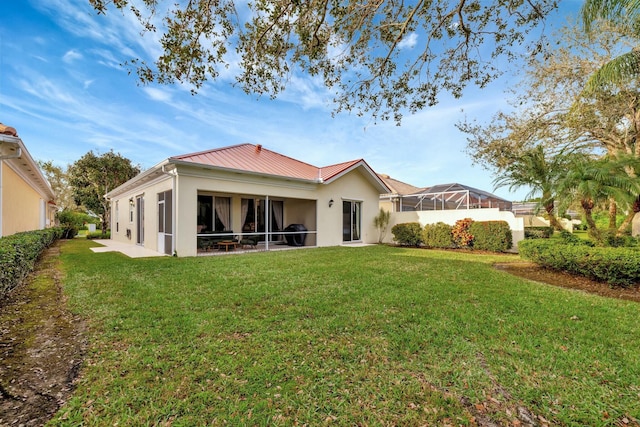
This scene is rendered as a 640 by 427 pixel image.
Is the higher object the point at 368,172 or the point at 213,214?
the point at 368,172

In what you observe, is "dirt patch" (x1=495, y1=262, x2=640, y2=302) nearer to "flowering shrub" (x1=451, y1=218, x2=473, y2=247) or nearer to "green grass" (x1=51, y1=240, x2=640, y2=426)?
"green grass" (x1=51, y1=240, x2=640, y2=426)

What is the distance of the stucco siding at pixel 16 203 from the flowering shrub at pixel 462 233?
17109 mm

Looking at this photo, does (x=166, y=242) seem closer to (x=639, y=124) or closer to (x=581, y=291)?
(x=581, y=291)

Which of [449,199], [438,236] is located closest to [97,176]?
[438,236]

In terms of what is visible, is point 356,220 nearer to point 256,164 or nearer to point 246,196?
point 246,196

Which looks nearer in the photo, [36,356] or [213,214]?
[36,356]

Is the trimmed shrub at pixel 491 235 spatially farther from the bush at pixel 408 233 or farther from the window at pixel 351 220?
the window at pixel 351 220

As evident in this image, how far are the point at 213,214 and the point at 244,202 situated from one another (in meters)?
1.79

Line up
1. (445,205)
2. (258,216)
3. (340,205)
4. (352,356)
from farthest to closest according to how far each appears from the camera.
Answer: (445,205) < (340,205) < (258,216) < (352,356)

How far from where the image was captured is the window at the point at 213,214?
13.8 m

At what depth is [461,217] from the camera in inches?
572

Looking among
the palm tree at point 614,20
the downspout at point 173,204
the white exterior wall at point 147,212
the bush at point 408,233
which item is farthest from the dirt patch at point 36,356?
the bush at point 408,233

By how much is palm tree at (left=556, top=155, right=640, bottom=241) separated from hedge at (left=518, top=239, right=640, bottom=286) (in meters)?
1.24

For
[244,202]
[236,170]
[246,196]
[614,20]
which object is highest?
[614,20]
